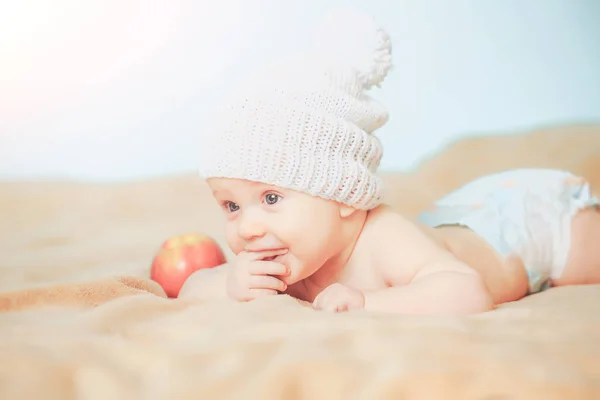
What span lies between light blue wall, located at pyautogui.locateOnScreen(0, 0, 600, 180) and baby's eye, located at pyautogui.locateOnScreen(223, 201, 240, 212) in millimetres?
1538

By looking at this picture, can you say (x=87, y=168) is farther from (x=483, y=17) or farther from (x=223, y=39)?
(x=483, y=17)

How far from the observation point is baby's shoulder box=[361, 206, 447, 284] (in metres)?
1.02

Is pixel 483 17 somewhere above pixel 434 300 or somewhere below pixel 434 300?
above

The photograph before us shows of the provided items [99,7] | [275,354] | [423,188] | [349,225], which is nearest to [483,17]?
[423,188]

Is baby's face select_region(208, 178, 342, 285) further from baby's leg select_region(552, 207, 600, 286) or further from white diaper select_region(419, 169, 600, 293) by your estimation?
baby's leg select_region(552, 207, 600, 286)

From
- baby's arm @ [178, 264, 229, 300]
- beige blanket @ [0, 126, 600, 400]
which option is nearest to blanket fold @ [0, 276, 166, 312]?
beige blanket @ [0, 126, 600, 400]

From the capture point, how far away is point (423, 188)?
2.29 meters

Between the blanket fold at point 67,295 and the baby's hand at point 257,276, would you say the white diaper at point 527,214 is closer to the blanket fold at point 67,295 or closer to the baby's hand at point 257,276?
the baby's hand at point 257,276

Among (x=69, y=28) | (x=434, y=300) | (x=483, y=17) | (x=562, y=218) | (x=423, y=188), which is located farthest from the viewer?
(x=483, y=17)

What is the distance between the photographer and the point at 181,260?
52.4 inches

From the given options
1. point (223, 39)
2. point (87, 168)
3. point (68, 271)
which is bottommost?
point (68, 271)

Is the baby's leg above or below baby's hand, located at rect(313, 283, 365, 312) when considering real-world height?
below

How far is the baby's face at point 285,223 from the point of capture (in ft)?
3.32

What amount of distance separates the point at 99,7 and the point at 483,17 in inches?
61.4
